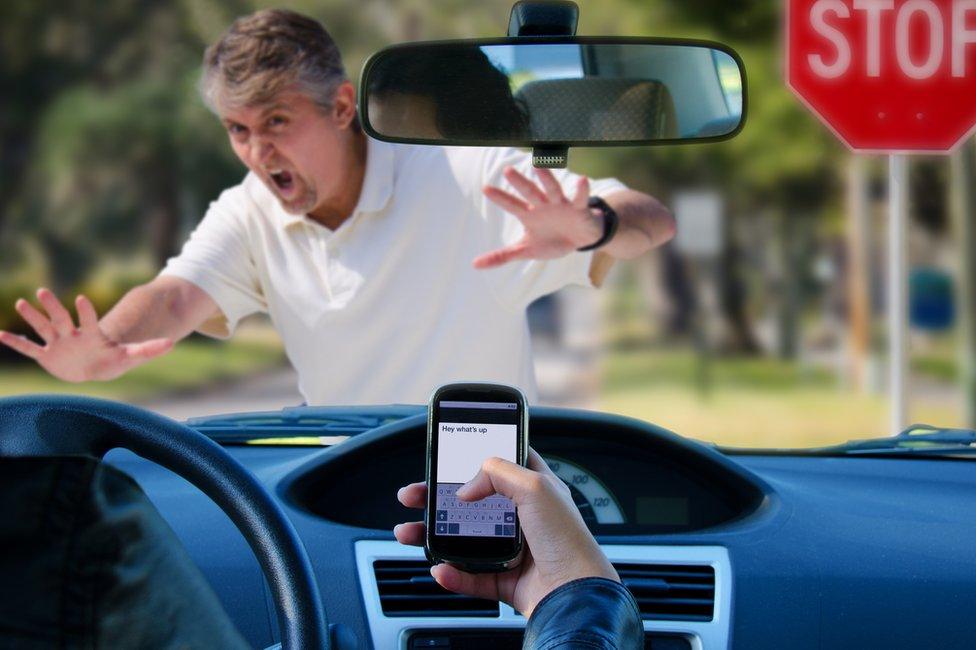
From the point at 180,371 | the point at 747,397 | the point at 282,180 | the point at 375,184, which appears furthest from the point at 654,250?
the point at 282,180

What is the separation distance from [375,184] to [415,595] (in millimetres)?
1346

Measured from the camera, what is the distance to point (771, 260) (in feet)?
88.4

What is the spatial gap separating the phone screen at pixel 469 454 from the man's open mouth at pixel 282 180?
1.72m

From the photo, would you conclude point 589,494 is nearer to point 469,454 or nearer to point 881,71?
point 469,454

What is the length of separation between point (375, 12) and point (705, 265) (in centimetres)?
795

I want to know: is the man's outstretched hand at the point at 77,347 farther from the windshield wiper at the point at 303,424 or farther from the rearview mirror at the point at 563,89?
the rearview mirror at the point at 563,89

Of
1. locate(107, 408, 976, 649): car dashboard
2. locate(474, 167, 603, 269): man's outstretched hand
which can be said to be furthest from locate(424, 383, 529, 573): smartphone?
locate(474, 167, 603, 269): man's outstretched hand

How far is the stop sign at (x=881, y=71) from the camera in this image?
713 cm

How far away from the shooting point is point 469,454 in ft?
5.71

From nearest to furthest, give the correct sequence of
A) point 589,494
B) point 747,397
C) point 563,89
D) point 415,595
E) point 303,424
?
1. point 563,89
2. point 415,595
3. point 589,494
4. point 303,424
5. point 747,397

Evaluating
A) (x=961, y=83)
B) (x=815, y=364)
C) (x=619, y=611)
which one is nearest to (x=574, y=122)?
(x=619, y=611)

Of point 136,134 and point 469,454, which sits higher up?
point 136,134

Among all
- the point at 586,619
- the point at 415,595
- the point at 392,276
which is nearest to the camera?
the point at 586,619

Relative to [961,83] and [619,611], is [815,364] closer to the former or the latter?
[961,83]
